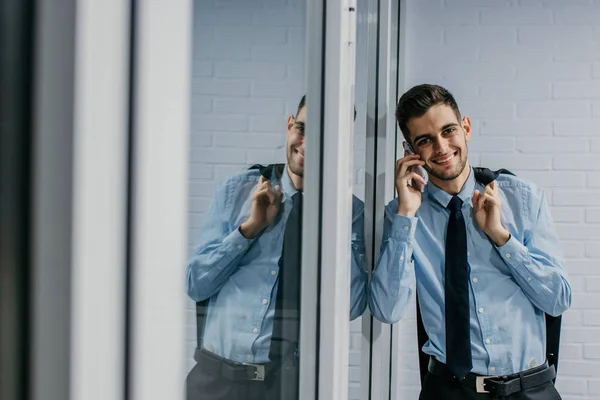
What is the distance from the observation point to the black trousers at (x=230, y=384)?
11.2 inches

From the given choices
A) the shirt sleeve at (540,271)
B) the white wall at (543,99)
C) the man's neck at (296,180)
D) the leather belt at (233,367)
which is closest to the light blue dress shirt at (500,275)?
the shirt sleeve at (540,271)

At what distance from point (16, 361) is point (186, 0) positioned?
0.13 m

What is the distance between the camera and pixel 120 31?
19 cm

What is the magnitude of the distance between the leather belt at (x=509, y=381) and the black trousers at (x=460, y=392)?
0.04ft

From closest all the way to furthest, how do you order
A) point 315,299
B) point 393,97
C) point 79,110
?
point 79,110 → point 315,299 → point 393,97

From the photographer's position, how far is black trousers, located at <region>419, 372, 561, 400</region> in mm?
1547

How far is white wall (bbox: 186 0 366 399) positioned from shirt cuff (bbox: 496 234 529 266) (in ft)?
3.55

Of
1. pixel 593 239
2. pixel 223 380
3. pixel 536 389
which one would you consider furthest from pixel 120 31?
pixel 593 239

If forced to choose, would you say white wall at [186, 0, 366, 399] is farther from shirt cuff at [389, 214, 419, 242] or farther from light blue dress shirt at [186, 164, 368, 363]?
shirt cuff at [389, 214, 419, 242]

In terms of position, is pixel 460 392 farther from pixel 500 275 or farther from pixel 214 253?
pixel 214 253

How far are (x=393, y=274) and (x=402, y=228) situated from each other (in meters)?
0.10

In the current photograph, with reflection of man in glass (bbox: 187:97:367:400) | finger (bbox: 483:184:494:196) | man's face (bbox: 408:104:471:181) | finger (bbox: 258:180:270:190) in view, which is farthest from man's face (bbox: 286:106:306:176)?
finger (bbox: 483:184:494:196)

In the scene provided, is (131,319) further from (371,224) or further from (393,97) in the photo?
(393,97)

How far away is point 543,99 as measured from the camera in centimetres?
209
